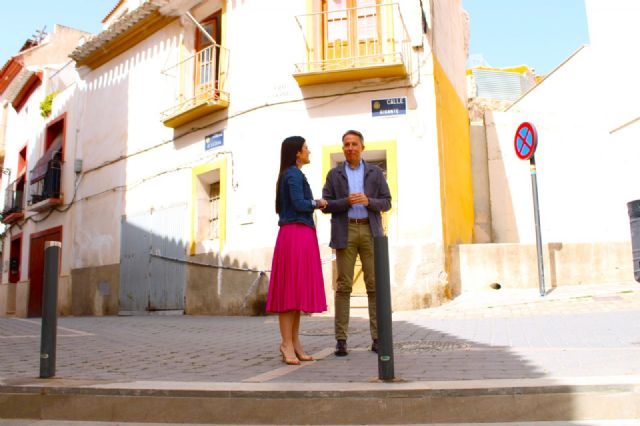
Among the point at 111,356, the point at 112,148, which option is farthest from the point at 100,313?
the point at 111,356

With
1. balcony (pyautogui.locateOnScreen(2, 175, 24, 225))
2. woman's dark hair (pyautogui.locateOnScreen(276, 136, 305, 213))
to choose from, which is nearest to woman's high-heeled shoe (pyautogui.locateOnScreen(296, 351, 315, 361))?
woman's dark hair (pyautogui.locateOnScreen(276, 136, 305, 213))

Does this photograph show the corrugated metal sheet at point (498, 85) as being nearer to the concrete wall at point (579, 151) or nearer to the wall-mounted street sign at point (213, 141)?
the concrete wall at point (579, 151)

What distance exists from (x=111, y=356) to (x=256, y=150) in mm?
6490

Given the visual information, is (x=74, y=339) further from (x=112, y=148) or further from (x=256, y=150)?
(x=112, y=148)

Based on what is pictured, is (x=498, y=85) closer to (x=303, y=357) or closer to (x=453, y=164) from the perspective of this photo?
(x=453, y=164)

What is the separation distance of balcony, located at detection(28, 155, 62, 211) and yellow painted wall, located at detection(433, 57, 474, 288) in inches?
450

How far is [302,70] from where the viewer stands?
10570mm

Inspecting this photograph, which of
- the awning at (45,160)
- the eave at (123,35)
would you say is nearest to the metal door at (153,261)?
the eave at (123,35)

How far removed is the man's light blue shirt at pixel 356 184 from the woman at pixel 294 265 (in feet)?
1.34

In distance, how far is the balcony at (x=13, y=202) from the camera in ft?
64.8

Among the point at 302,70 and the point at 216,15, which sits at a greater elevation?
the point at 216,15

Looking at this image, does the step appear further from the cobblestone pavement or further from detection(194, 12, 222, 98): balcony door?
detection(194, 12, 222, 98): balcony door

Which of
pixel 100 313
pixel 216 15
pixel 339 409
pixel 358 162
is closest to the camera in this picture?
pixel 339 409

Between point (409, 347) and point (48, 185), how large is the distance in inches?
593
